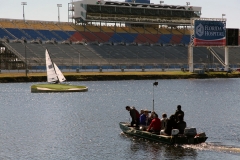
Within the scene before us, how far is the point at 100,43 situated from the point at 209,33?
143ft

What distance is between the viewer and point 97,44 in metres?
171

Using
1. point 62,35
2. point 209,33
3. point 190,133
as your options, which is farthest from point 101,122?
point 62,35

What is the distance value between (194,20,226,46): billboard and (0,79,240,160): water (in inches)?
1363

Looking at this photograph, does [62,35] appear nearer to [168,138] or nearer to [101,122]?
[101,122]

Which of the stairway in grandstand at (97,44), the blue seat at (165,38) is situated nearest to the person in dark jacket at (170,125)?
the stairway in grandstand at (97,44)

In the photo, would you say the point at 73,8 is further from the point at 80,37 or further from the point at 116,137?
the point at 116,137

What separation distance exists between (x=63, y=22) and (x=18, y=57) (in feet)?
147

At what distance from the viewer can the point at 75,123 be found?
57125mm

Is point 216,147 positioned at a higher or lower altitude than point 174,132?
lower

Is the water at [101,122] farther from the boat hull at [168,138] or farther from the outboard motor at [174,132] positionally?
the outboard motor at [174,132]

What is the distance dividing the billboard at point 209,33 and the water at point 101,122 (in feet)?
114

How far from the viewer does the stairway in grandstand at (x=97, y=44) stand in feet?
497

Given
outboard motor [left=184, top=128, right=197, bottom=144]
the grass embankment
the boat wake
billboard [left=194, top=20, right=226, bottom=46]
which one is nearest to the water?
the boat wake

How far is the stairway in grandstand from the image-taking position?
152 metres
